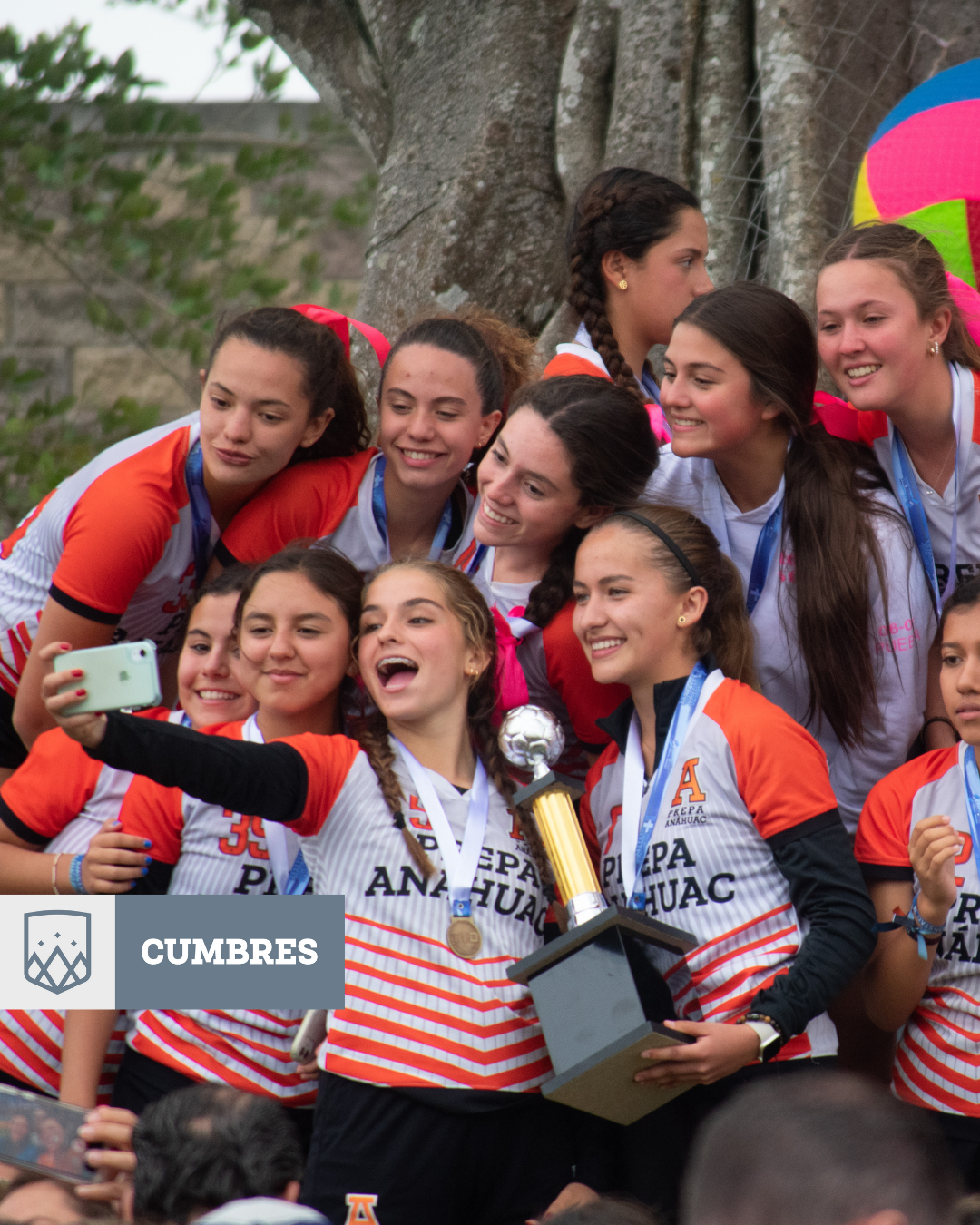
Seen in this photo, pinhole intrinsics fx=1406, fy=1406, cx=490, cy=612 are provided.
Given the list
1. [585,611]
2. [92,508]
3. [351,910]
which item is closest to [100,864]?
[351,910]

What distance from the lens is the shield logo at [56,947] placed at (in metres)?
2.92

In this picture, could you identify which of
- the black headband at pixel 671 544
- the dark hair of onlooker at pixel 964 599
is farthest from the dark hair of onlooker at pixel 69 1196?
the dark hair of onlooker at pixel 964 599

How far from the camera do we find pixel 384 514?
3611mm

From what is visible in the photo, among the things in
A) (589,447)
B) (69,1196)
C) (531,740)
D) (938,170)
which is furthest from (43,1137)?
(938,170)

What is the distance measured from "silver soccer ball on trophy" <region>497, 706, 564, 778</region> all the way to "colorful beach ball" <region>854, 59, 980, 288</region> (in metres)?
1.71

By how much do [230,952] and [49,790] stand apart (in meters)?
0.65

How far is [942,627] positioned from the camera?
3.05 meters

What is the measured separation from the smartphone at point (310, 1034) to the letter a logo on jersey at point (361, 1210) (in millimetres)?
309

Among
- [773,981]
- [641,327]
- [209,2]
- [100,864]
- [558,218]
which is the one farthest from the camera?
[209,2]

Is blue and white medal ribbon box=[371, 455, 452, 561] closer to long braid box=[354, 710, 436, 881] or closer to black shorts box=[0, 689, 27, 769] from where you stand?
long braid box=[354, 710, 436, 881]

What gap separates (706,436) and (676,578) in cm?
43

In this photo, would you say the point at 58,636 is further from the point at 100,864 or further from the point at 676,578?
the point at 676,578

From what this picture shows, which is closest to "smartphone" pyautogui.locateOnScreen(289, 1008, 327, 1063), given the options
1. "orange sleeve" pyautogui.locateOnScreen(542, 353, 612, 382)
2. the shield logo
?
the shield logo

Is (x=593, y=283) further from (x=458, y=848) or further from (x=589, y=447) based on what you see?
(x=458, y=848)
